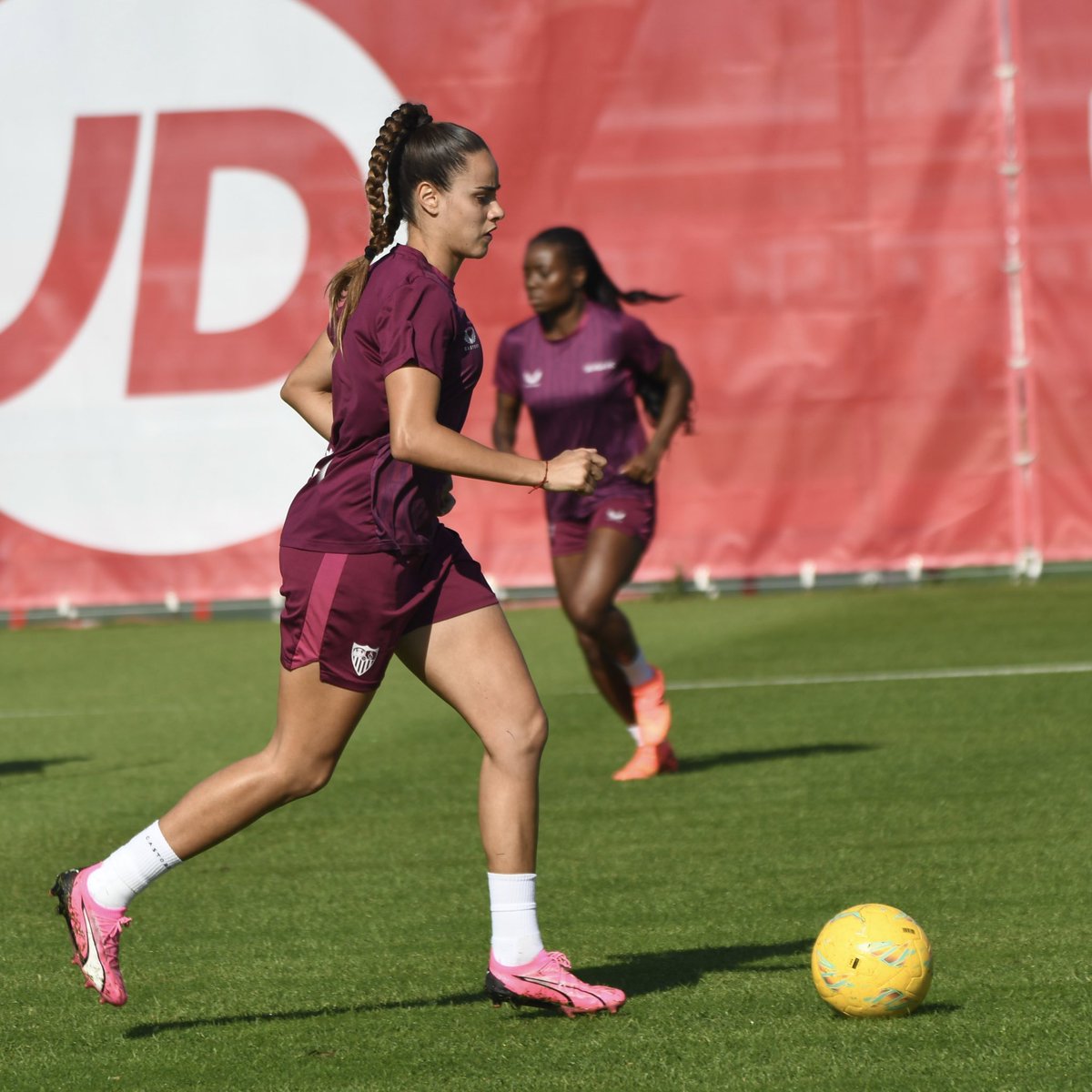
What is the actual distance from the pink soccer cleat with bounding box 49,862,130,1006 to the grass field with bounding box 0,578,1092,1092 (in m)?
0.14

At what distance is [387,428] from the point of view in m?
4.61

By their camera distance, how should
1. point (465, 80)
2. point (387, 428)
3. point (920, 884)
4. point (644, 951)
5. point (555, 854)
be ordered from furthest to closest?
point (465, 80)
point (555, 854)
point (920, 884)
point (644, 951)
point (387, 428)

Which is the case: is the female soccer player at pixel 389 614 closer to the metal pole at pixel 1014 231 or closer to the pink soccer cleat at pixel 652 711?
the pink soccer cleat at pixel 652 711

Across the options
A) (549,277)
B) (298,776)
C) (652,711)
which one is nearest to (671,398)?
(549,277)

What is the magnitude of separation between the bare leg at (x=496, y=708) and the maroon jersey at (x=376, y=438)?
9.7 inches

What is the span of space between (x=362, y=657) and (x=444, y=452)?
1.81 ft

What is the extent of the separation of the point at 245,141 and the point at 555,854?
918 cm

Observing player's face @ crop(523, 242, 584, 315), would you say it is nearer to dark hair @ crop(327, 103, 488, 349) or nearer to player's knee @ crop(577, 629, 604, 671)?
player's knee @ crop(577, 629, 604, 671)

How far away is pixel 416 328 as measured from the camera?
14.6ft

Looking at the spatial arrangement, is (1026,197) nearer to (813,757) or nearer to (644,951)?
(813,757)

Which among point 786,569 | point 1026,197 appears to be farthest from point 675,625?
point 1026,197

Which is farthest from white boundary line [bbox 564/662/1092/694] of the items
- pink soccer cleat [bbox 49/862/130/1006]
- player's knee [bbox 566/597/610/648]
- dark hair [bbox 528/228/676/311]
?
pink soccer cleat [bbox 49/862/130/1006]

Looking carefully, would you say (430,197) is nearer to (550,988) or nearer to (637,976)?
(550,988)

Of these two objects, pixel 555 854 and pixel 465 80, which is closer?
pixel 555 854
